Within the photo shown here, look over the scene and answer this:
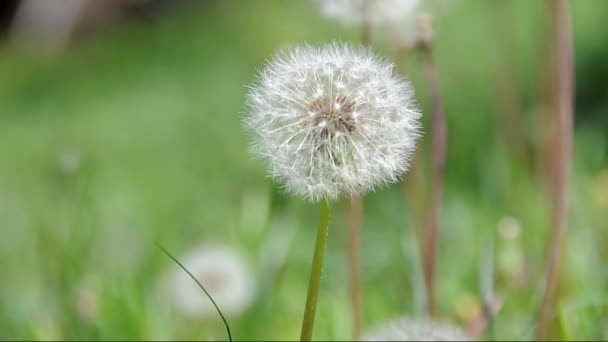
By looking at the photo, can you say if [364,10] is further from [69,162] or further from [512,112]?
[512,112]

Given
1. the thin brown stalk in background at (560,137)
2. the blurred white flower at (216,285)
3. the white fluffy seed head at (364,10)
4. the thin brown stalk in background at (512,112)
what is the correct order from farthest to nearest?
1. the thin brown stalk in background at (512,112)
2. the blurred white flower at (216,285)
3. the white fluffy seed head at (364,10)
4. the thin brown stalk in background at (560,137)

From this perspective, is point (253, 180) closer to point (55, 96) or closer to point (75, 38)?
point (55, 96)

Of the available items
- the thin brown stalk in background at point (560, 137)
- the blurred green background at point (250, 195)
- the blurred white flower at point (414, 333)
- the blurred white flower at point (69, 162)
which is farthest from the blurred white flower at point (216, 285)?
the thin brown stalk in background at point (560, 137)

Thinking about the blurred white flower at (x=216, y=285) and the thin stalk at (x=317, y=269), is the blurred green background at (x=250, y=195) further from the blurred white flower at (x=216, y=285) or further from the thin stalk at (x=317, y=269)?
the thin stalk at (x=317, y=269)

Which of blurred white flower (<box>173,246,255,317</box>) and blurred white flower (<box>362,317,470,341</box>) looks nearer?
blurred white flower (<box>362,317,470,341</box>)

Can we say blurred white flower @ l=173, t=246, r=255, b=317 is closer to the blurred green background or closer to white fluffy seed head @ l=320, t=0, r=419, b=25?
the blurred green background

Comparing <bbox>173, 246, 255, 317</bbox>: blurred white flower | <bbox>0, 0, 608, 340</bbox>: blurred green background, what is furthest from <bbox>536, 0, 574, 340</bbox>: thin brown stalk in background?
<bbox>173, 246, 255, 317</bbox>: blurred white flower
